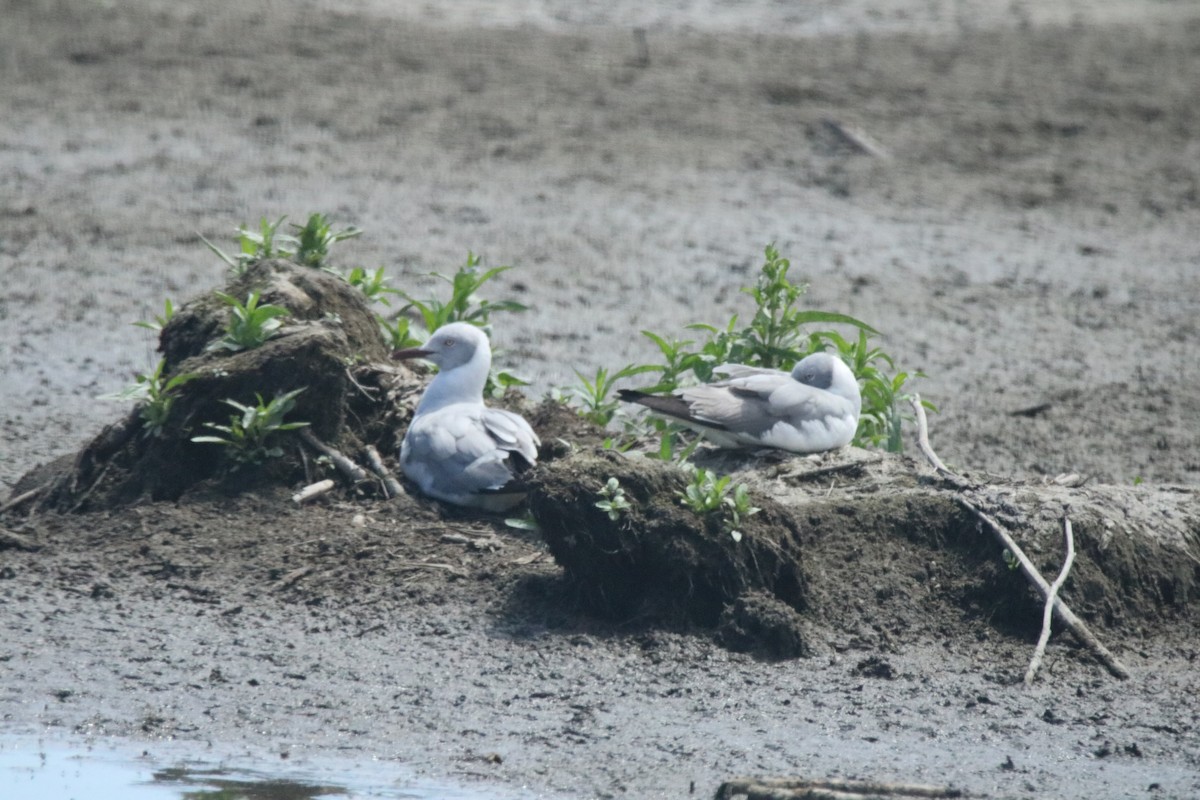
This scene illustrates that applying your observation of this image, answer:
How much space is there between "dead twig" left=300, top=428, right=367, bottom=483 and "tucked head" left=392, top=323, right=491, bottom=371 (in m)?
0.50

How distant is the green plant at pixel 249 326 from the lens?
6871mm

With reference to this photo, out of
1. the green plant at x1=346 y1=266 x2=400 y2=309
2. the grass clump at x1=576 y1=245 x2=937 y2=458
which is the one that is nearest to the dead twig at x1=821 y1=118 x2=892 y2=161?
the grass clump at x1=576 y1=245 x2=937 y2=458

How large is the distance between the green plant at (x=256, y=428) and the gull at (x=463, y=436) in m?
0.48

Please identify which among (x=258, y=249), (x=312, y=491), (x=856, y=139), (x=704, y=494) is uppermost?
(x=856, y=139)

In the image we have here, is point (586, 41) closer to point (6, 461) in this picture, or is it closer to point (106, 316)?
point (106, 316)

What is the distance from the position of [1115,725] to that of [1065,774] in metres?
0.46

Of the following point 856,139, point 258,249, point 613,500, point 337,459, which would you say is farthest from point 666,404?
point 856,139

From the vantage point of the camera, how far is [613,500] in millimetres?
6000

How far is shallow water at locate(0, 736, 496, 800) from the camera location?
16.1 feet

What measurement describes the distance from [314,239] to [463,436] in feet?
4.23

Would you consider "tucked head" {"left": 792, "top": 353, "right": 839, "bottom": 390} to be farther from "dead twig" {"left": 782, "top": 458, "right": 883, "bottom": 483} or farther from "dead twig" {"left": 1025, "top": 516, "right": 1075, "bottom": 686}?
"dead twig" {"left": 1025, "top": 516, "right": 1075, "bottom": 686}

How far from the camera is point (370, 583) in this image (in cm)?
628

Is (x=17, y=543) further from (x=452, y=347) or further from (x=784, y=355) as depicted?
(x=784, y=355)

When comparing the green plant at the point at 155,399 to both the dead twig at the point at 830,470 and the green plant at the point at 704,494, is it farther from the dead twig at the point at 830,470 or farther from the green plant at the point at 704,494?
the dead twig at the point at 830,470
